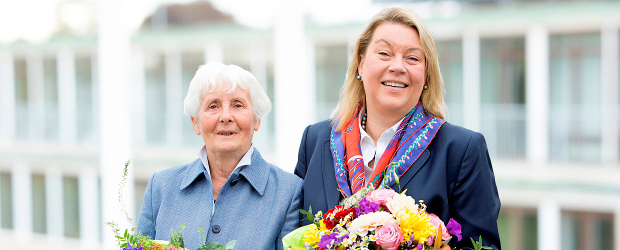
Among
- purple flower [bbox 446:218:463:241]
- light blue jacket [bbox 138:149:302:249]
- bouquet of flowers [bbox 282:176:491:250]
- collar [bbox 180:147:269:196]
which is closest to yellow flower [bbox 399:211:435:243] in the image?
bouquet of flowers [bbox 282:176:491:250]

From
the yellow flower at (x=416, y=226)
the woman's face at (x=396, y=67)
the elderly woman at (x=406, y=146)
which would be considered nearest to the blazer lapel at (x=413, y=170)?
the elderly woman at (x=406, y=146)

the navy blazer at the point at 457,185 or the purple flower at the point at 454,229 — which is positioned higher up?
the navy blazer at the point at 457,185

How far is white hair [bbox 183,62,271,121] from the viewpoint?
2227mm

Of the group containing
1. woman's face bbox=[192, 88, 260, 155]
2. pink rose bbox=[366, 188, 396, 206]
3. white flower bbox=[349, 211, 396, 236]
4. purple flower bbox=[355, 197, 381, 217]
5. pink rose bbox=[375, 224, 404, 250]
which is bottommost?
pink rose bbox=[375, 224, 404, 250]

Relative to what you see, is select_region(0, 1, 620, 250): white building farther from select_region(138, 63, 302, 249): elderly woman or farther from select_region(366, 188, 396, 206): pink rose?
select_region(366, 188, 396, 206): pink rose

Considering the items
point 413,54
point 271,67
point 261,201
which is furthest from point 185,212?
point 271,67

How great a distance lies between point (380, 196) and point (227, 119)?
2.42 feet

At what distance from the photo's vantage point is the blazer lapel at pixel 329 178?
2154 millimetres

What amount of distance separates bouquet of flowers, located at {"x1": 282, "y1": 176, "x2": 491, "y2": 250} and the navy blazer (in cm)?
16

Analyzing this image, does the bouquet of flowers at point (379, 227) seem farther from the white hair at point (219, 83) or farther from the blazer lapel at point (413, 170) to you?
the white hair at point (219, 83)

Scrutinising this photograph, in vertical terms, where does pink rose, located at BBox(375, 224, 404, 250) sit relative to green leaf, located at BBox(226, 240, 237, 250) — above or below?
above

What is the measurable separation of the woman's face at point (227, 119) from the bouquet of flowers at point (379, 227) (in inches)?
23.3

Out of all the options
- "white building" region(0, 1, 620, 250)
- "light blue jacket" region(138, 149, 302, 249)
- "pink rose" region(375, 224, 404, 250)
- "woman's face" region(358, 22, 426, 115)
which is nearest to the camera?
"pink rose" region(375, 224, 404, 250)

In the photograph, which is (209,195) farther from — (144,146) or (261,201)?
(144,146)
